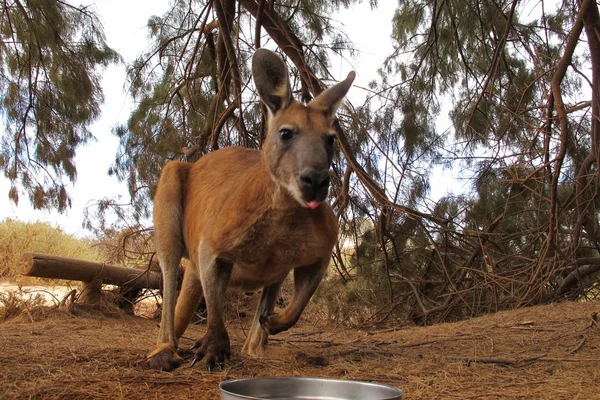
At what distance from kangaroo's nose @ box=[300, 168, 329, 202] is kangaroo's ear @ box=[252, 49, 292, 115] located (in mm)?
777

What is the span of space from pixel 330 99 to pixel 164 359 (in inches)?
77.3

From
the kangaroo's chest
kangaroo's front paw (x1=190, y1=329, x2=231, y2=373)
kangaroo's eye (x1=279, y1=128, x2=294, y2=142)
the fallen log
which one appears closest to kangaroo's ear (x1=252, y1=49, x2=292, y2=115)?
kangaroo's eye (x1=279, y1=128, x2=294, y2=142)

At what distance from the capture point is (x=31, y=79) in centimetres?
668

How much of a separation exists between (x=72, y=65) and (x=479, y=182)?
4.45 meters

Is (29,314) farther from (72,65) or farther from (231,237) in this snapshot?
(231,237)

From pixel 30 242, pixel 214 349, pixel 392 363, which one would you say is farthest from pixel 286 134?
pixel 30 242

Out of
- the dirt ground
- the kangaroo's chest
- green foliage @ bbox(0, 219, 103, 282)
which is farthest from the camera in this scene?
green foliage @ bbox(0, 219, 103, 282)

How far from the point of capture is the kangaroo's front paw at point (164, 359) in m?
3.99

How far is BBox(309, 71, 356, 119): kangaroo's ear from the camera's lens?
13.6ft

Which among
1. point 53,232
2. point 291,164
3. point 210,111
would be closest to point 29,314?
point 210,111

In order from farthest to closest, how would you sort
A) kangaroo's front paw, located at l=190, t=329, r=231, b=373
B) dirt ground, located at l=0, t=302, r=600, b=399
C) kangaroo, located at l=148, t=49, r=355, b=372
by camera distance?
kangaroo's front paw, located at l=190, t=329, r=231, b=373 → kangaroo, located at l=148, t=49, r=355, b=372 → dirt ground, located at l=0, t=302, r=600, b=399

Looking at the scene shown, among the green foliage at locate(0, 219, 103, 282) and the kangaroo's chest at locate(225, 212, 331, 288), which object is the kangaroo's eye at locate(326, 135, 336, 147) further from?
the green foliage at locate(0, 219, 103, 282)

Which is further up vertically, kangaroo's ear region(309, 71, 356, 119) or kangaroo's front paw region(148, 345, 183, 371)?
kangaroo's ear region(309, 71, 356, 119)

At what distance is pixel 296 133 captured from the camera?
3893 mm
